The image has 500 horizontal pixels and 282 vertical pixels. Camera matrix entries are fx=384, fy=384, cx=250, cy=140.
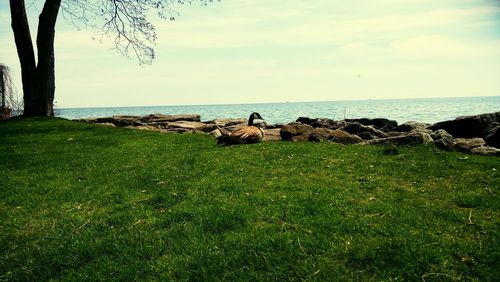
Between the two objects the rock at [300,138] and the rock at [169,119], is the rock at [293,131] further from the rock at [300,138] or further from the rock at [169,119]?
the rock at [169,119]

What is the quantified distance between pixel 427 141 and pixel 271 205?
8.84m

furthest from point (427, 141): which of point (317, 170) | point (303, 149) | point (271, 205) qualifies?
point (271, 205)

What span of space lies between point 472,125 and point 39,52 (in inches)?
1013

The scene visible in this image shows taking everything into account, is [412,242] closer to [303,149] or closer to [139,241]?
[139,241]

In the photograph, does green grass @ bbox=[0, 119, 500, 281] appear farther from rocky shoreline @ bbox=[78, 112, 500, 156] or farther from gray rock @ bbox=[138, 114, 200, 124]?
→ gray rock @ bbox=[138, 114, 200, 124]

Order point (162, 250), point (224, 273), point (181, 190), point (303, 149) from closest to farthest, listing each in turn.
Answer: point (224, 273), point (162, 250), point (181, 190), point (303, 149)

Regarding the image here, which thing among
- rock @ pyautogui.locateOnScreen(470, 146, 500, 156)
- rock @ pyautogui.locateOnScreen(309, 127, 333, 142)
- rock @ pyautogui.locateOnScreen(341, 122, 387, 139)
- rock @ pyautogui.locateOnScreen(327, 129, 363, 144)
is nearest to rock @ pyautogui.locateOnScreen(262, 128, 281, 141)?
rock @ pyautogui.locateOnScreen(309, 127, 333, 142)

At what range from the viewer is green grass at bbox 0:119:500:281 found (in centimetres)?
542

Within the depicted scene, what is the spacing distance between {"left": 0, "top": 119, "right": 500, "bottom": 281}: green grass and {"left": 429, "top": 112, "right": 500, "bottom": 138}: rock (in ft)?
24.5

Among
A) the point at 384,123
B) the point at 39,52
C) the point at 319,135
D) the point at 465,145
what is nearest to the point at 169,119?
the point at 39,52

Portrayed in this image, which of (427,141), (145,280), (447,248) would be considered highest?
(427,141)

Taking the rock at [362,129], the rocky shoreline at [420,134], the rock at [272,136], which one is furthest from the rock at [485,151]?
the rock at [272,136]

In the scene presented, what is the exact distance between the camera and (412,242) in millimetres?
5750

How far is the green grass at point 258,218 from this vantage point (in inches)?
213
